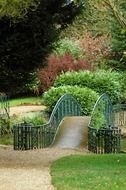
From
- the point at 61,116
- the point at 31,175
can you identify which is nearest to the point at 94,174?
the point at 31,175

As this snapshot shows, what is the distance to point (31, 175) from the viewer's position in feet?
37.1

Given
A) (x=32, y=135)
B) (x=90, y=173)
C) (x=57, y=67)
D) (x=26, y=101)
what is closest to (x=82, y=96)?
(x=32, y=135)

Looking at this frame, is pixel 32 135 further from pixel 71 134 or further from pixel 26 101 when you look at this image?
pixel 26 101

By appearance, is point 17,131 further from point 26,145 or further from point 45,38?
point 45,38

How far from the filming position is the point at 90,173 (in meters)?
11.0

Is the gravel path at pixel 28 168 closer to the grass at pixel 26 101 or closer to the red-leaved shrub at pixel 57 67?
the grass at pixel 26 101

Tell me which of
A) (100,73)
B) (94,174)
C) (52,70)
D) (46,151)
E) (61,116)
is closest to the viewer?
(94,174)

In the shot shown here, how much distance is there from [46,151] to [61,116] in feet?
17.6

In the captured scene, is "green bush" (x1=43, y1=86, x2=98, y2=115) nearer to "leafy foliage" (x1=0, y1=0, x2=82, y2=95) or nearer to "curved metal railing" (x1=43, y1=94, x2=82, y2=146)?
"curved metal railing" (x1=43, y1=94, x2=82, y2=146)

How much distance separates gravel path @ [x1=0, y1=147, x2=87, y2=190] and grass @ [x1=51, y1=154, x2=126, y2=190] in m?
0.23

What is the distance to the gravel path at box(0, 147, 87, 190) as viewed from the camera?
10148 millimetres

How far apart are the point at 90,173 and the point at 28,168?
2.00 m

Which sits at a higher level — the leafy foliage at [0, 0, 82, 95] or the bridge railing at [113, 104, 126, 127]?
the leafy foliage at [0, 0, 82, 95]

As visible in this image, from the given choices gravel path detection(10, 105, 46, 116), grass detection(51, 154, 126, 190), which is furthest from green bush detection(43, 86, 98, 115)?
grass detection(51, 154, 126, 190)
